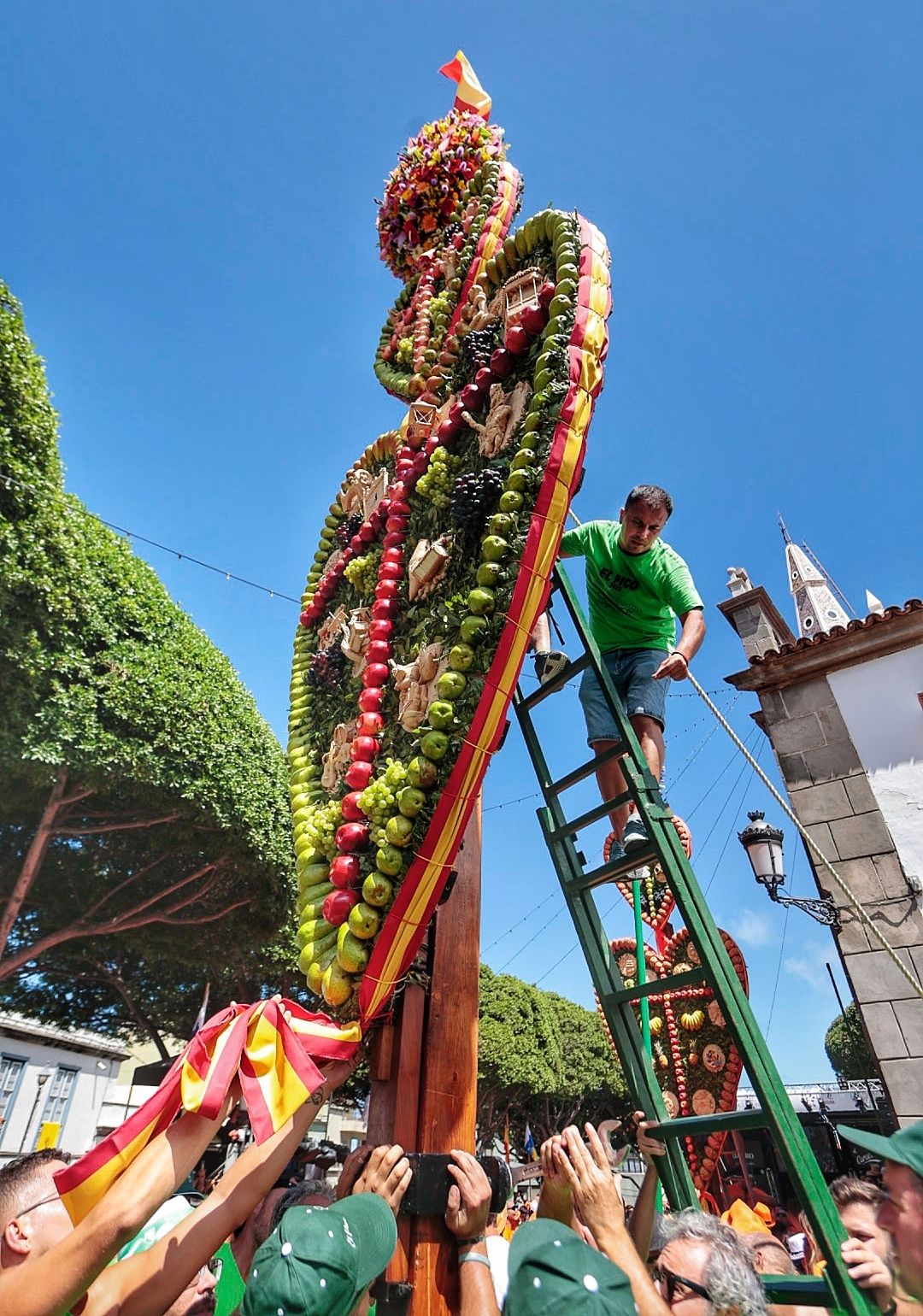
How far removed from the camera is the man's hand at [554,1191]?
2.07m

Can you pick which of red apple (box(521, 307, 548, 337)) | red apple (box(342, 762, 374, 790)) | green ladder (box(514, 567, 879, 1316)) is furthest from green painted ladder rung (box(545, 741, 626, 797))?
red apple (box(521, 307, 548, 337))

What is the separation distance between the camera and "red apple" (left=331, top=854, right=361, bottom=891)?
268 centimetres

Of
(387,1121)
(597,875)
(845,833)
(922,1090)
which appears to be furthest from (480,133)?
(922,1090)

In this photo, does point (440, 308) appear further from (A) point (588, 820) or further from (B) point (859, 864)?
(B) point (859, 864)

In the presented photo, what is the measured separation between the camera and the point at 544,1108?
3019 cm

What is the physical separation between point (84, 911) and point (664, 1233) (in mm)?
12944

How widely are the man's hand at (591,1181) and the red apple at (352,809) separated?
124 cm

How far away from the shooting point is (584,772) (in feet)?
9.81

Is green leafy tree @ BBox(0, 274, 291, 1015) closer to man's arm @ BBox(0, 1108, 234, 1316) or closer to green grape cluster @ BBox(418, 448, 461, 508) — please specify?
green grape cluster @ BBox(418, 448, 461, 508)

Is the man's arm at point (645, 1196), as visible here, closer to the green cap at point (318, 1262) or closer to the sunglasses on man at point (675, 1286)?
the sunglasses on man at point (675, 1286)

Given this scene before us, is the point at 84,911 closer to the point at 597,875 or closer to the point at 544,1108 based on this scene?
the point at 597,875

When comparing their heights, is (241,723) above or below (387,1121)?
above

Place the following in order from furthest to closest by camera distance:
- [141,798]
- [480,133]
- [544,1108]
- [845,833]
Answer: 1. [544,1108]
2. [141,798]
3. [845,833]
4. [480,133]

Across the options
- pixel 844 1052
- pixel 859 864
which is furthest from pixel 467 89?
pixel 844 1052
